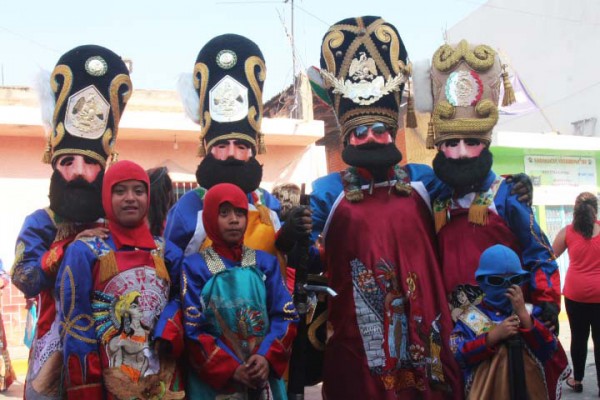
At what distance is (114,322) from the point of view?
3.24 metres

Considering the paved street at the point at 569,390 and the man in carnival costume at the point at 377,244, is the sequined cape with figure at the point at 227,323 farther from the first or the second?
the paved street at the point at 569,390

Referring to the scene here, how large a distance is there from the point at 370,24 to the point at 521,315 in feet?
6.23

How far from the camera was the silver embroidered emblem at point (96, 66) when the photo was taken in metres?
4.03

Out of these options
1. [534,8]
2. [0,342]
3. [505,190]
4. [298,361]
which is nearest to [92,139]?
[298,361]

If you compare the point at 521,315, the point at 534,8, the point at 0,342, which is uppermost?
the point at 534,8

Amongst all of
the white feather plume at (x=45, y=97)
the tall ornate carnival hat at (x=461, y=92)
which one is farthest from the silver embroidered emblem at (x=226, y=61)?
the tall ornate carnival hat at (x=461, y=92)

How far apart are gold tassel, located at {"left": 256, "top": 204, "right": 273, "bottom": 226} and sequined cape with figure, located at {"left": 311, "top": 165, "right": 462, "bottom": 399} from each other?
0.88 feet

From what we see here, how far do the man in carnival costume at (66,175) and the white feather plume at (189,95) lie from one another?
0.32 metres

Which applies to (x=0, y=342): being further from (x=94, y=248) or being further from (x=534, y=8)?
(x=534, y=8)

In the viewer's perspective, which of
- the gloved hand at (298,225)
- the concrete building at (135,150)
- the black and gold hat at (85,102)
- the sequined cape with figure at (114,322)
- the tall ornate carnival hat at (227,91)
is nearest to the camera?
the sequined cape with figure at (114,322)

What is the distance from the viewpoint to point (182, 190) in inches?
438

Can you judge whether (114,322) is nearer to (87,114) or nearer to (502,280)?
(87,114)

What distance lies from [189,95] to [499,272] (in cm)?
216

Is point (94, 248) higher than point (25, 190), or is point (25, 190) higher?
point (25, 190)
